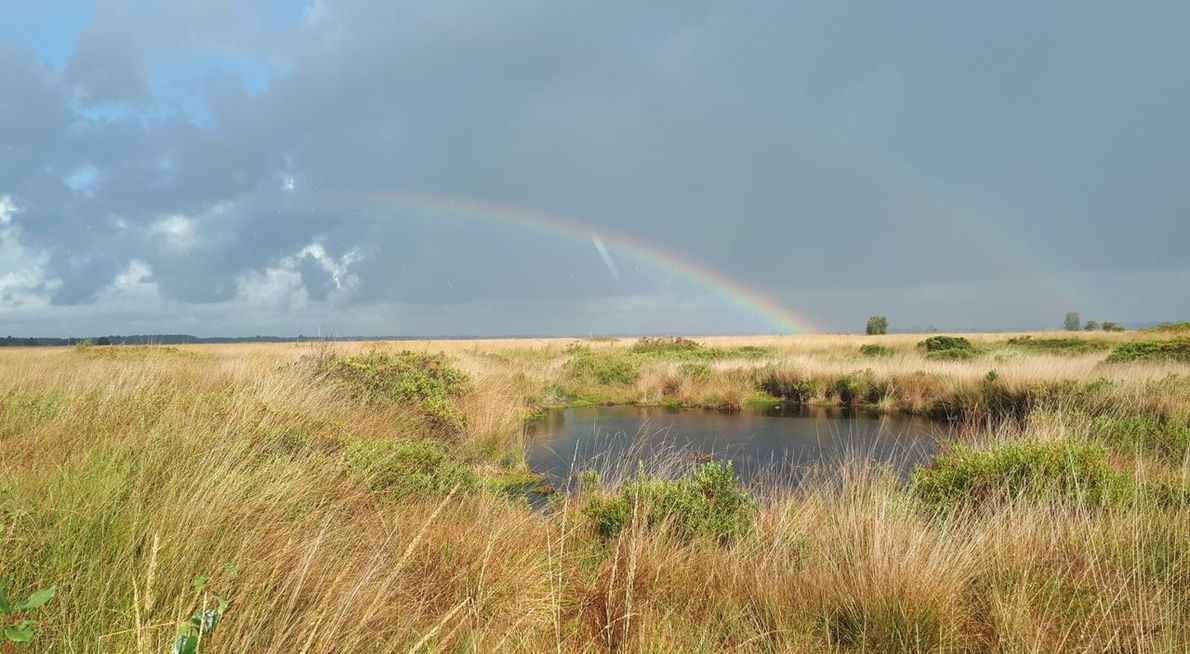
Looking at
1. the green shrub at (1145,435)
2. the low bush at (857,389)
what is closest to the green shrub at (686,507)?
the green shrub at (1145,435)

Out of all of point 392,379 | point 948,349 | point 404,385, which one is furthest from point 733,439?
point 948,349

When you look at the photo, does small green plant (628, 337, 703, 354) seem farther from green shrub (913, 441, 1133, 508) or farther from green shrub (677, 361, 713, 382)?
green shrub (913, 441, 1133, 508)

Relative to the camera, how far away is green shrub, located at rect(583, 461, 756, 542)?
508 cm

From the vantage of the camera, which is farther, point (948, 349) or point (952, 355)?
point (948, 349)

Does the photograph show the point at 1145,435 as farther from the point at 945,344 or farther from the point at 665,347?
the point at 665,347

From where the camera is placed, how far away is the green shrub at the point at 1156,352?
1742 cm

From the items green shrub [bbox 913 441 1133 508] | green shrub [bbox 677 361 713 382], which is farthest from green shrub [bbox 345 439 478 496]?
green shrub [bbox 677 361 713 382]

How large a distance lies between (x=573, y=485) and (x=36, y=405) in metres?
5.98

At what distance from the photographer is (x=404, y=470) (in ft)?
19.7

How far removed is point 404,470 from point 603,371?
1673cm

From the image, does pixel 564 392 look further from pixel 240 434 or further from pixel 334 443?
pixel 240 434

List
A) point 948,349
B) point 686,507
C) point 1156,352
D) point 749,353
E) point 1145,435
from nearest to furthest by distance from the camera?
point 686,507 → point 1145,435 → point 1156,352 → point 948,349 → point 749,353

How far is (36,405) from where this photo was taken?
6078 mm

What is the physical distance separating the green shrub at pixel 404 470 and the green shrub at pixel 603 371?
15.0 metres
